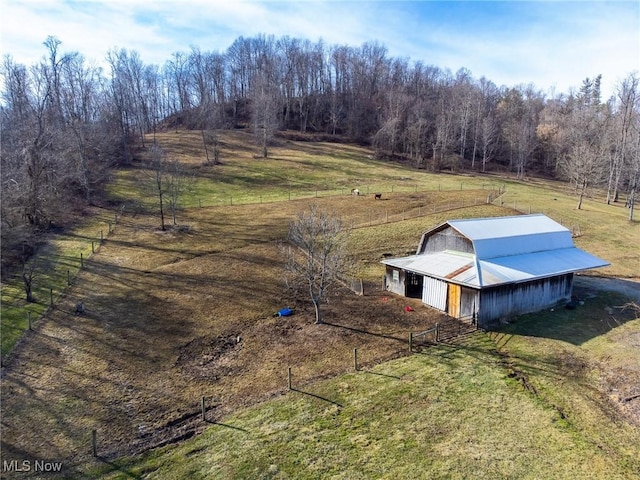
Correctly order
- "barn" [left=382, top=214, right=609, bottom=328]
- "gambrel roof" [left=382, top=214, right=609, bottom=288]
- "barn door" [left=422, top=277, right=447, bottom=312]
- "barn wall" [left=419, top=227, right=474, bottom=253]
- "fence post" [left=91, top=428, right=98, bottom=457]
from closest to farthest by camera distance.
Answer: "fence post" [left=91, top=428, right=98, bottom=457] < "barn" [left=382, top=214, right=609, bottom=328] < "gambrel roof" [left=382, top=214, right=609, bottom=288] < "barn door" [left=422, top=277, right=447, bottom=312] < "barn wall" [left=419, top=227, right=474, bottom=253]

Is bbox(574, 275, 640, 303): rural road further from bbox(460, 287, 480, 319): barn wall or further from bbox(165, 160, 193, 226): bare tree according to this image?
bbox(165, 160, 193, 226): bare tree

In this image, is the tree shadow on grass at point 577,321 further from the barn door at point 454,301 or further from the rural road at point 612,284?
the barn door at point 454,301

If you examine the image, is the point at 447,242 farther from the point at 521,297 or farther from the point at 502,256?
the point at 521,297

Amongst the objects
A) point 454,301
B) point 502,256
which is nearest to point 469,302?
point 454,301

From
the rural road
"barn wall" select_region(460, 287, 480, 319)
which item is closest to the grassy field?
the rural road

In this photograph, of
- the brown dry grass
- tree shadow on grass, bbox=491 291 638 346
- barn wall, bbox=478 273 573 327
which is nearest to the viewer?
the brown dry grass

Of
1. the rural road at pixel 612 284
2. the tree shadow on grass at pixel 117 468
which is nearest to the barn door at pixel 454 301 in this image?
the rural road at pixel 612 284
